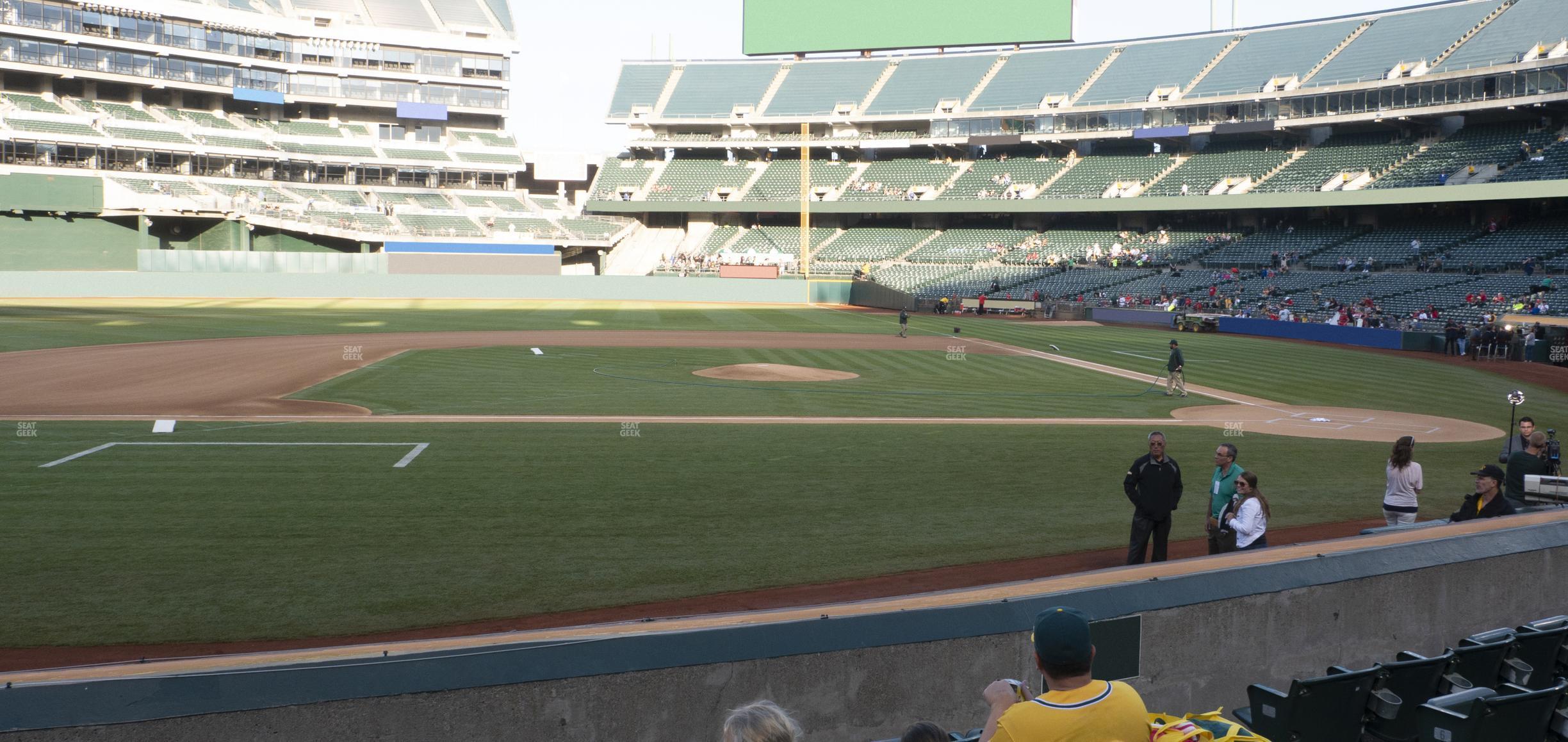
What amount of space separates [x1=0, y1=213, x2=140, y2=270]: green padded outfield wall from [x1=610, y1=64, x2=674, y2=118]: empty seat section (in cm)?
3952

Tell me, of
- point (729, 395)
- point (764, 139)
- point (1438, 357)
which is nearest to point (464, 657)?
point (729, 395)

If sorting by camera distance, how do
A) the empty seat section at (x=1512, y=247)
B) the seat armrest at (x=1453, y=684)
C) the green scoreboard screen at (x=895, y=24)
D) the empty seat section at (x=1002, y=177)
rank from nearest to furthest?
the seat armrest at (x=1453, y=684) < the empty seat section at (x=1512, y=247) < the empty seat section at (x=1002, y=177) < the green scoreboard screen at (x=895, y=24)

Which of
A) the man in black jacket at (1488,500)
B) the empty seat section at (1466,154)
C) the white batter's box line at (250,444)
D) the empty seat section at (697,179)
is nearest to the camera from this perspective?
the man in black jacket at (1488,500)

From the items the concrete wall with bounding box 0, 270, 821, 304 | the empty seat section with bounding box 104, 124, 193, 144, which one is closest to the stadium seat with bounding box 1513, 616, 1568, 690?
the concrete wall with bounding box 0, 270, 821, 304

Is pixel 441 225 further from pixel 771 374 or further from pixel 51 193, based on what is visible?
pixel 771 374

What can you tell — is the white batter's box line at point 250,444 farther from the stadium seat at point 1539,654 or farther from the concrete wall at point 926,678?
the stadium seat at point 1539,654

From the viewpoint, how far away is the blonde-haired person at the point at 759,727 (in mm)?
3502

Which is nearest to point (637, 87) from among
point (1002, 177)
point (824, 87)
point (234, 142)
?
point (824, 87)

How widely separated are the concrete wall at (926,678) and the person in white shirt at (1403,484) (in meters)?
3.67

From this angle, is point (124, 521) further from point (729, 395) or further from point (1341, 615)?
point (729, 395)

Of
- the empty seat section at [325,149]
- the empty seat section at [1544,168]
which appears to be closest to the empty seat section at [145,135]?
the empty seat section at [325,149]

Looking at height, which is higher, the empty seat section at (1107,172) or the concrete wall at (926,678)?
the empty seat section at (1107,172)

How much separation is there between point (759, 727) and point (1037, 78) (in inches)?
3363

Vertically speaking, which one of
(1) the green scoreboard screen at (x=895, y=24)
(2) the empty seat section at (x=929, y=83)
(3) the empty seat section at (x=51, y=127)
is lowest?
(3) the empty seat section at (x=51, y=127)
